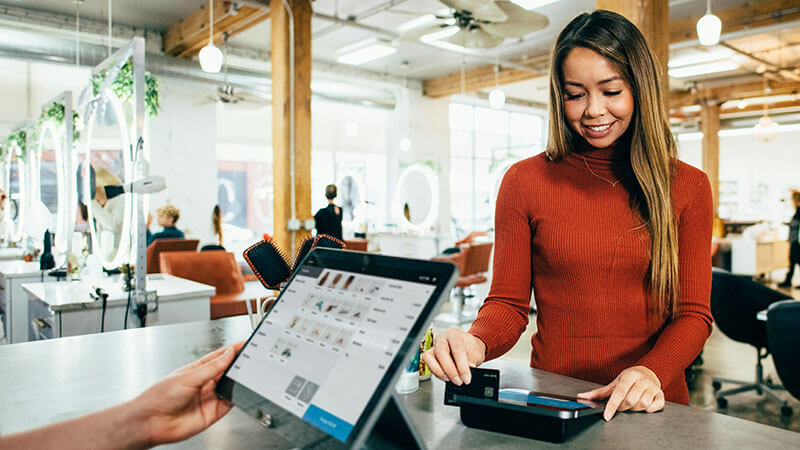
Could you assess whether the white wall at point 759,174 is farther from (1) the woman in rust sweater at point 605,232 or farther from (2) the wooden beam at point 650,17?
(1) the woman in rust sweater at point 605,232

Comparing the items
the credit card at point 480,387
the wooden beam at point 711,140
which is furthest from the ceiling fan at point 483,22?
the wooden beam at point 711,140

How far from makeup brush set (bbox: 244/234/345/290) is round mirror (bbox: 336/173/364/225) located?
37.1 feet

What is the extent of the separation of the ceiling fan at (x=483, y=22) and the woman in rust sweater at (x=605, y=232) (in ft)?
10.9

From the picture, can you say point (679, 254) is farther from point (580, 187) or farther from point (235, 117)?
point (235, 117)

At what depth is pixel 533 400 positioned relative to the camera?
96 centimetres

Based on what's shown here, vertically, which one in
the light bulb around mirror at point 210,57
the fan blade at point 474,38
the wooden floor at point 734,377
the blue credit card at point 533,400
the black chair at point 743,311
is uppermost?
the fan blade at point 474,38

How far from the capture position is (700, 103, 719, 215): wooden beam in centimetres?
1227

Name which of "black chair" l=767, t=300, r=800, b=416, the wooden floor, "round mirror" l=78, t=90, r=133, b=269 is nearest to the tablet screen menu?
"round mirror" l=78, t=90, r=133, b=269

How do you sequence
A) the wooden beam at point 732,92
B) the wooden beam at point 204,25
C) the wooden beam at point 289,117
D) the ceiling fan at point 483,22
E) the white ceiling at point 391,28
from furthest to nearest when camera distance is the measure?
the wooden beam at point 732,92 → the white ceiling at point 391,28 → the wooden beam at point 204,25 → the wooden beam at point 289,117 → the ceiling fan at point 483,22

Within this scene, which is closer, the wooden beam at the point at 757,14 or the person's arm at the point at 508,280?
the person's arm at the point at 508,280

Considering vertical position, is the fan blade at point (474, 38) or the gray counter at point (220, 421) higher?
the fan blade at point (474, 38)

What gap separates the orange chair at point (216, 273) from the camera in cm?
458

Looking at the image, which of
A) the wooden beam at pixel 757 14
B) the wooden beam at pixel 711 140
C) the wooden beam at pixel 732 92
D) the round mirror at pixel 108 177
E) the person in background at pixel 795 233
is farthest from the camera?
the wooden beam at pixel 711 140

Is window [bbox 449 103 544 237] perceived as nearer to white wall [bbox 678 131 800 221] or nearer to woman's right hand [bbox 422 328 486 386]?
white wall [bbox 678 131 800 221]
